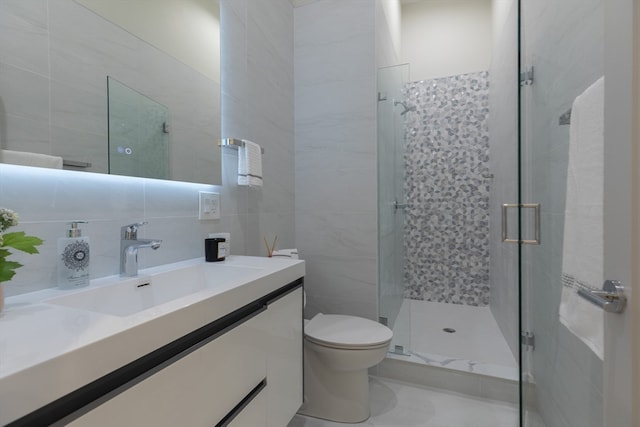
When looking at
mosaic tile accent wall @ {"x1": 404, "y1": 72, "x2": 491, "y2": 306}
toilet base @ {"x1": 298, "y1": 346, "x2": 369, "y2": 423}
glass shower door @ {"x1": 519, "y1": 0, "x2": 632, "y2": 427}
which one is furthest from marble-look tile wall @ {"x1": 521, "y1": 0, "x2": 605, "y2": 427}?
mosaic tile accent wall @ {"x1": 404, "y1": 72, "x2": 491, "y2": 306}

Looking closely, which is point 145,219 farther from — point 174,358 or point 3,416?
point 3,416

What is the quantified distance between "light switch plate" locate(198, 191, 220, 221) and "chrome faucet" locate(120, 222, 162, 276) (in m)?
0.38

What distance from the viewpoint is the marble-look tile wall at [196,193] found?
2.87 ft

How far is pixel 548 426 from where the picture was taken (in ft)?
3.84

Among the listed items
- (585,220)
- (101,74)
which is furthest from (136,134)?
(585,220)

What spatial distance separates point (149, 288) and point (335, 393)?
3.77 ft

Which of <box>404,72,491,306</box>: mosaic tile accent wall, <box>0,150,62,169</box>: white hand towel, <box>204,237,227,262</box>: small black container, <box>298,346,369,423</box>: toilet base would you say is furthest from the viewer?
<box>404,72,491,306</box>: mosaic tile accent wall

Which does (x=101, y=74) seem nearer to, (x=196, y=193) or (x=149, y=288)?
(x=196, y=193)

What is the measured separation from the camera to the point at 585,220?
944 mm

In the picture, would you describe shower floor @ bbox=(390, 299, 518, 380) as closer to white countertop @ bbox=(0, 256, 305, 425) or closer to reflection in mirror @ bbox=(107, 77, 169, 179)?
white countertop @ bbox=(0, 256, 305, 425)

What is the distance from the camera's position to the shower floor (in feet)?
6.22

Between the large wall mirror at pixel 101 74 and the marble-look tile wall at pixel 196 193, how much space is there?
34 millimetres

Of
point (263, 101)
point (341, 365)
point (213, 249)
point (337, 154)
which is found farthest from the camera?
point (337, 154)

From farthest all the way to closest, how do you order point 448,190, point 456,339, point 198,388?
point 448,190 → point 456,339 → point 198,388
